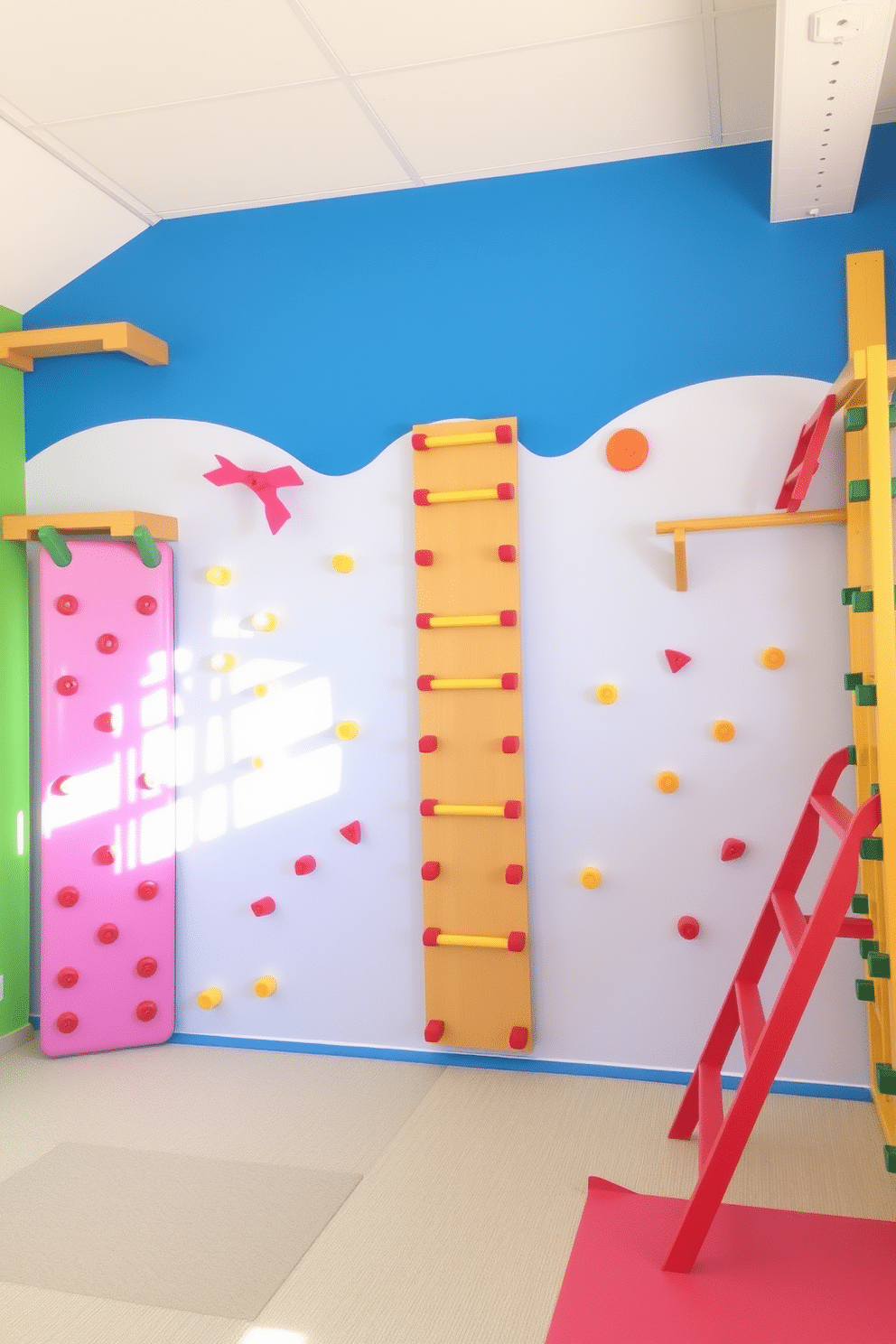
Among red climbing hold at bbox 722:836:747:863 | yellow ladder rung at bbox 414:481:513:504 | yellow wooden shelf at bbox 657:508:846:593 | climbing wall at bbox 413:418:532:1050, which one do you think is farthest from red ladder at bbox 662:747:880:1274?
yellow ladder rung at bbox 414:481:513:504

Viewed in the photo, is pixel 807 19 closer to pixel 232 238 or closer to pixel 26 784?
pixel 232 238

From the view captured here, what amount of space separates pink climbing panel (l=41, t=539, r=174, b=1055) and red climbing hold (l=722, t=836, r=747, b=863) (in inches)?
73.0

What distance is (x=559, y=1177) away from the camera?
8.80 feet

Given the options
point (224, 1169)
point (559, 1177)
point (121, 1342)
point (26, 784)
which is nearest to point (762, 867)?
point (559, 1177)

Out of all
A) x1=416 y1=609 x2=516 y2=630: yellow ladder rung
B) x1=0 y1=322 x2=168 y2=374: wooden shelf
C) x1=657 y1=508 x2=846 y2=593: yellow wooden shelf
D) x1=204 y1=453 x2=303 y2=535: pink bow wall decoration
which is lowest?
x1=416 y1=609 x2=516 y2=630: yellow ladder rung

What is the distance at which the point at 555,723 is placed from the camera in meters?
3.38

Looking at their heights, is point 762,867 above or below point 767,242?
below

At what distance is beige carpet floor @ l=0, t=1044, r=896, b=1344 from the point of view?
215cm

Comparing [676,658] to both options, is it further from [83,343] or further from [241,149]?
[83,343]


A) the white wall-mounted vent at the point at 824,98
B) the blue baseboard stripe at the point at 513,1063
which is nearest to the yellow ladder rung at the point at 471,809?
the blue baseboard stripe at the point at 513,1063

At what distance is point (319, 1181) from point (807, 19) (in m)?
2.84

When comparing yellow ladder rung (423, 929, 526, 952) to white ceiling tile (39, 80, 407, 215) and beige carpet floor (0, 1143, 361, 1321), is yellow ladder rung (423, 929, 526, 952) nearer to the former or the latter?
beige carpet floor (0, 1143, 361, 1321)

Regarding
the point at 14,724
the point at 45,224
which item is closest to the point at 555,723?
the point at 14,724

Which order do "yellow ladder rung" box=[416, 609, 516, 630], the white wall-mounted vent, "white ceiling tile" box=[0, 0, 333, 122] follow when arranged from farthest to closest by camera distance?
"yellow ladder rung" box=[416, 609, 516, 630] < "white ceiling tile" box=[0, 0, 333, 122] < the white wall-mounted vent
